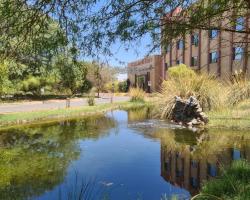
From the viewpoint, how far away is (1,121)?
18641mm

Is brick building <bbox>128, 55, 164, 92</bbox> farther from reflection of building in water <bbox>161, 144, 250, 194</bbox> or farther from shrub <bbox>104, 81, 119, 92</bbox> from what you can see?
reflection of building in water <bbox>161, 144, 250, 194</bbox>

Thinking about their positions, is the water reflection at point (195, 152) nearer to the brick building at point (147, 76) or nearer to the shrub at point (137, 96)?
the shrub at point (137, 96)

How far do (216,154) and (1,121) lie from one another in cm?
1131

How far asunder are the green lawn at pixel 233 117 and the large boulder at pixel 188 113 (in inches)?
22.6

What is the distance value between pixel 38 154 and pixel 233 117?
34.7ft

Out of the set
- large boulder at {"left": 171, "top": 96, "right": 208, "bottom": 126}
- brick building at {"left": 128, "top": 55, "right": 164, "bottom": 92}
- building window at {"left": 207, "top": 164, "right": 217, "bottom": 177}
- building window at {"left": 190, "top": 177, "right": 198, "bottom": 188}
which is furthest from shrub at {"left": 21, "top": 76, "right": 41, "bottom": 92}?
building window at {"left": 190, "top": 177, "right": 198, "bottom": 188}

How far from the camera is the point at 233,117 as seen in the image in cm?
1875

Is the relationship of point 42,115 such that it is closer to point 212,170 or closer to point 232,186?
point 212,170

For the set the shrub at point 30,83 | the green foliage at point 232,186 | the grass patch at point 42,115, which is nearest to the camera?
the green foliage at point 232,186

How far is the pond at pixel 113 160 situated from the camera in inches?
321

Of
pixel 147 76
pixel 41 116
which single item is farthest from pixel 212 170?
pixel 147 76

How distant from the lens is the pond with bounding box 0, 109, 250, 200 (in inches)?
321

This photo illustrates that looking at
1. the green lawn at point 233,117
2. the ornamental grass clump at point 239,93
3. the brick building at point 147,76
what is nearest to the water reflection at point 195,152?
the green lawn at point 233,117

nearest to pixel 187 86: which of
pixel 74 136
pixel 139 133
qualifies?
pixel 139 133
